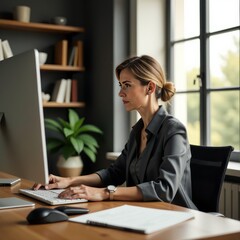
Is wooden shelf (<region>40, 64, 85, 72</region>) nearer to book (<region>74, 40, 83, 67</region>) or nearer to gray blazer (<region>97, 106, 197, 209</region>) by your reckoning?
book (<region>74, 40, 83, 67</region>)

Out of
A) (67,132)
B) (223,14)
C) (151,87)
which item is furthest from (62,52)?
(151,87)

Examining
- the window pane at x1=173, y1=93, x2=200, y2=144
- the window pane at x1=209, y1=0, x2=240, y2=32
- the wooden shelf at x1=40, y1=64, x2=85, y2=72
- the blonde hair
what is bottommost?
the window pane at x1=173, y1=93, x2=200, y2=144

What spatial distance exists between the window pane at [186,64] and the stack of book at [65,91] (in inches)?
39.3

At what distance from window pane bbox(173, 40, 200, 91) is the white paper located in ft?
7.04

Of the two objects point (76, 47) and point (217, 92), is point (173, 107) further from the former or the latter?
point (76, 47)

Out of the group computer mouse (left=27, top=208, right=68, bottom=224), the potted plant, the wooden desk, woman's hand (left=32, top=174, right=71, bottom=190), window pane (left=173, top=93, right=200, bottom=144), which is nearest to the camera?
the wooden desk

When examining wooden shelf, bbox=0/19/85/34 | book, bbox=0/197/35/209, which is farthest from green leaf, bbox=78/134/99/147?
book, bbox=0/197/35/209

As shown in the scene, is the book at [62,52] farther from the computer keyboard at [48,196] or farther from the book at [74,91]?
the computer keyboard at [48,196]

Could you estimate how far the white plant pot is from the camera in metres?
3.80

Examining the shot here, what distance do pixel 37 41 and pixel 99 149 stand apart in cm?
120

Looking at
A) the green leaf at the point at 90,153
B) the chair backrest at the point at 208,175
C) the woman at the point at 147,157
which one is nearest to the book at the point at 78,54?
the green leaf at the point at 90,153

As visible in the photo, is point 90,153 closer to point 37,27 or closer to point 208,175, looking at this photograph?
point 37,27

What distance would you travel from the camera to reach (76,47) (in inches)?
162

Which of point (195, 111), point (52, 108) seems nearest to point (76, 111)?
point (52, 108)
